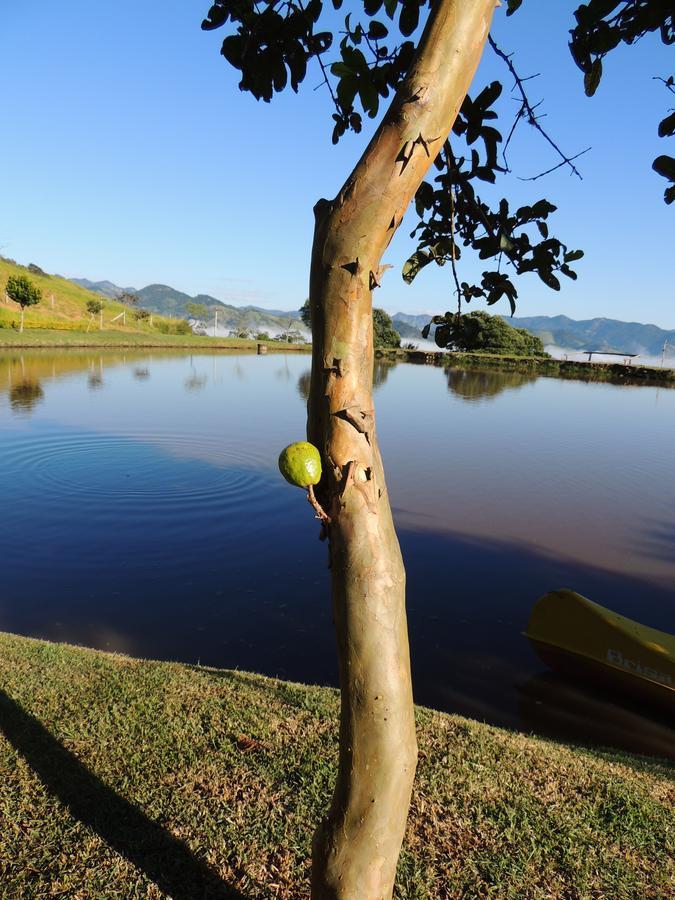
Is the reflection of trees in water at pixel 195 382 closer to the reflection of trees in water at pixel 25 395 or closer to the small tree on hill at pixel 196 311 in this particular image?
the reflection of trees in water at pixel 25 395

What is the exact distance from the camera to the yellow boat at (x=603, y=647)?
16.9 ft

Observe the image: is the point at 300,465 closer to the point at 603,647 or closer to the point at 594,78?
the point at 594,78

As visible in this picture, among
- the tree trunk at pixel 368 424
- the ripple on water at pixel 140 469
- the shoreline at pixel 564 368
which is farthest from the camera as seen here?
the shoreline at pixel 564 368

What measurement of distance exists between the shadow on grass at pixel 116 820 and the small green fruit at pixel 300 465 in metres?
1.77

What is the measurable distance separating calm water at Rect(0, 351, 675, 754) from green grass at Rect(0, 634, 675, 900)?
1827mm

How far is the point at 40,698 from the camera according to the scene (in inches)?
144

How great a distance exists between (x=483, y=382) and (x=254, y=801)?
37.2 metres

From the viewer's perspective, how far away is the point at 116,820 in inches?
102

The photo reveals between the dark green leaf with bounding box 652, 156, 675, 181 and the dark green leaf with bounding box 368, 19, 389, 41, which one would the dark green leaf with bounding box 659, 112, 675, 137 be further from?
the dark green leaf with bounding box 368, 19, 389, 41

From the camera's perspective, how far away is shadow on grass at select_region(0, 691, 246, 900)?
228cm

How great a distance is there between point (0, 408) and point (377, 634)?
18121 mm

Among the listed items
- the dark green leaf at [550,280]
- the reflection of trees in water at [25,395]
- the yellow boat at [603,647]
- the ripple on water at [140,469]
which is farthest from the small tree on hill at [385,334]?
the dark green leaf at [550,280]

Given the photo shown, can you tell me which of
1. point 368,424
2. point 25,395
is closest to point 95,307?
point 25,395

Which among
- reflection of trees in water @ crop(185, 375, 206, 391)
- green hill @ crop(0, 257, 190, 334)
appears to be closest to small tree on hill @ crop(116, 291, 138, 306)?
green hill @ crop(0, 257, 190, 334)
